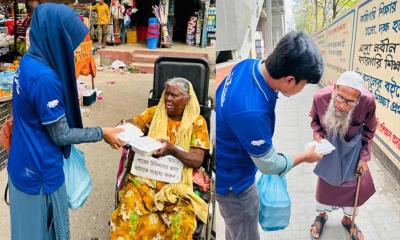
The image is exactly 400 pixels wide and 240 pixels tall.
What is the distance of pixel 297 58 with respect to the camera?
2.50 ft

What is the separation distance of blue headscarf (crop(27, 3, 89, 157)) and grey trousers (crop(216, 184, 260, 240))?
590mm

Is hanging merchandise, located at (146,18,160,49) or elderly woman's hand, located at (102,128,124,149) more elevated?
hanging merchandise, located at (146,18,160,49)

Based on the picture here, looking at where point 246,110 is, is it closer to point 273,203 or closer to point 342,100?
point 273,203

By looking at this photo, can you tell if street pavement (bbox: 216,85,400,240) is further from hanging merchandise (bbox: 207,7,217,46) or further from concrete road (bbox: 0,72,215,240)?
concrete road (bbox: 0,72,215,240)

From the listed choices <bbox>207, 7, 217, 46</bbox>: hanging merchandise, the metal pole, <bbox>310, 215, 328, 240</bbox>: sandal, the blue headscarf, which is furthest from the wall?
the blue headscarf

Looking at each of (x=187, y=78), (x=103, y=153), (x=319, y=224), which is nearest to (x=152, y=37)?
(x=187, y=78)

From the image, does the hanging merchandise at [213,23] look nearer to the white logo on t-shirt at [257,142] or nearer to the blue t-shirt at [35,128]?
the white logo on t-shirt at [257,142]

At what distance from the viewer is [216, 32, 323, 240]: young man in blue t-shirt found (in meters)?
0.77

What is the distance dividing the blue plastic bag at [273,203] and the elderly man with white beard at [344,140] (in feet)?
0.95

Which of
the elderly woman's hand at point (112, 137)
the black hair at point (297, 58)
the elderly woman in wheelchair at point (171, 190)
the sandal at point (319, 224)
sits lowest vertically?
the sandal at point (319, 224)

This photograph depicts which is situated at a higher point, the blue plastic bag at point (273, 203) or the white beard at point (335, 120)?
the white beard at point (335, 120)

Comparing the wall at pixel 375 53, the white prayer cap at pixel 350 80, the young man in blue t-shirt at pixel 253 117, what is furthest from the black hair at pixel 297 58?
the wall at pixel 375 53

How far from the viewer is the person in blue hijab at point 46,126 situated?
3.62 ft

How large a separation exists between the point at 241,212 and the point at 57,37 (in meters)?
0.73
